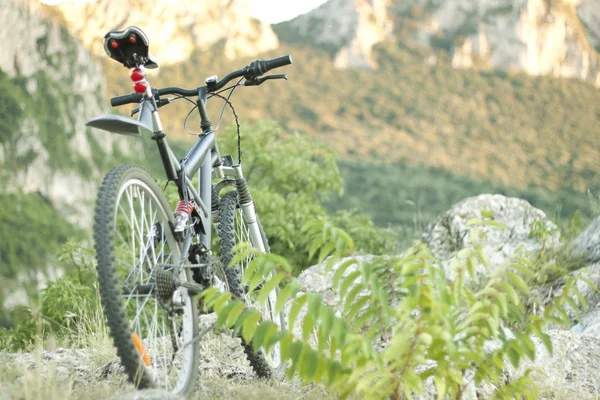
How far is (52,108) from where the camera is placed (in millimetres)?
62875

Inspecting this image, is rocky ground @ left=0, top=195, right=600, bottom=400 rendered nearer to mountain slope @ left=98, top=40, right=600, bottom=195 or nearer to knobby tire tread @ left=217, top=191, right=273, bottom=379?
knobby tire tread @ left=217, top=191, right=273, bottom=379

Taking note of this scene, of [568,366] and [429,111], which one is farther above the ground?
[429,111]

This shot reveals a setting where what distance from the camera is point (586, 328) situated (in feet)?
16.3

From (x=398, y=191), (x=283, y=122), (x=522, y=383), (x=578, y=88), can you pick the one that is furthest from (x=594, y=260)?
(x=578, y=88)

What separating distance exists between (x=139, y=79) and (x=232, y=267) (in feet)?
3.72

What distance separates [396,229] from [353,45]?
79795 millimetres

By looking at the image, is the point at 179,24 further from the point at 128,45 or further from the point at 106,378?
the point at 128,45

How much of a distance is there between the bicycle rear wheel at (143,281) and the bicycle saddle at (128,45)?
48 cm

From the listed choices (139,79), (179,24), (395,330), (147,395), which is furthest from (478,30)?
(147,395)

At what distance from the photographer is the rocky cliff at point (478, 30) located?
3423 inches

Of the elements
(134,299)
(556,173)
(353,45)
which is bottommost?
(556,173)

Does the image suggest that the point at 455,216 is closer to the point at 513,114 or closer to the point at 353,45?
the point at 513,114

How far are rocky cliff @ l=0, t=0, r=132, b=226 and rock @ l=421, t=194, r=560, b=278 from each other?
4678 centimetres

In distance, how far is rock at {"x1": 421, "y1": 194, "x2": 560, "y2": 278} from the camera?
7.08 metres
